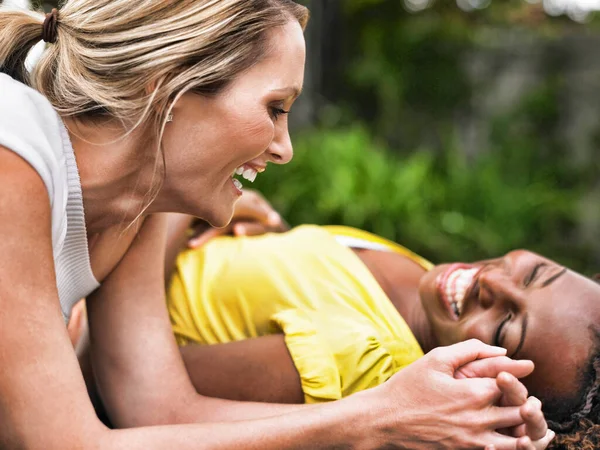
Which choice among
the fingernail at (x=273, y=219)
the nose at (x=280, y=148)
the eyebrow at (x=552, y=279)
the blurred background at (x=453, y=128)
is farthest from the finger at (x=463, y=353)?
the blurred background at (x=453, y=128)

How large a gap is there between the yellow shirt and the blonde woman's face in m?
0.61

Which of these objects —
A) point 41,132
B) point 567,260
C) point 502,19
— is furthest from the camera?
point 502,19

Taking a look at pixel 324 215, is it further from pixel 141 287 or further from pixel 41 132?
pixel 41 132

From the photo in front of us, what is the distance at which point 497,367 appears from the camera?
6.61ft

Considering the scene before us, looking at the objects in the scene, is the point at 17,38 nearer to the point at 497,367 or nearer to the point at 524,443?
the point at 497,367

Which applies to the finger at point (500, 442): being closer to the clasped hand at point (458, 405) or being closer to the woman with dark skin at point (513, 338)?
the clasped hand at point (458, 405)

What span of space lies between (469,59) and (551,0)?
1.53m

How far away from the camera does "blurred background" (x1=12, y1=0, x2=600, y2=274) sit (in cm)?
588

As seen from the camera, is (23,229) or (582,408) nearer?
(23,229)

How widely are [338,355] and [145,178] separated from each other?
879 mm

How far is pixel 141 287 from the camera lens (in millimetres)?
2568

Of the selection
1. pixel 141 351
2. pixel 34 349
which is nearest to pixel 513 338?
pixel 141 351

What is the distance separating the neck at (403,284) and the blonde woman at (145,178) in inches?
31.6

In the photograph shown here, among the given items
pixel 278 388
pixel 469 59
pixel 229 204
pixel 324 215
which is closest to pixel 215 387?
pixel 278 388
